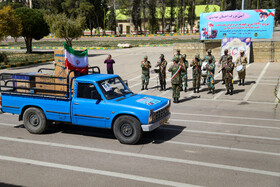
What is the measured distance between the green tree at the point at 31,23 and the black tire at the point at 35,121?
86.4ft

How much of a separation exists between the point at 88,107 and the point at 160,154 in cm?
239

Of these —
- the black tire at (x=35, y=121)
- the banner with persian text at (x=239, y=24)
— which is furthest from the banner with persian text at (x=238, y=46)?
the black tire at (x=35, y=121)

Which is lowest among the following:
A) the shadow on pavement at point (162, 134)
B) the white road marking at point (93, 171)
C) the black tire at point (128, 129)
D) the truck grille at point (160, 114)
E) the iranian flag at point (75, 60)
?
the white road marking at point (93, 171)

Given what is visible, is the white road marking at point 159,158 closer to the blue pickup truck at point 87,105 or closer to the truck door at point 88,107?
the blue pickup truck at point 87,105

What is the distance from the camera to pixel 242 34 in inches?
943

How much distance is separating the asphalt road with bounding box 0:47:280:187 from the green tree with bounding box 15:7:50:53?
24139mm

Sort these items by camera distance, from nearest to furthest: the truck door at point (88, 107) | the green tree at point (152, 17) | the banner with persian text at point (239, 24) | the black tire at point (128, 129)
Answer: the black tire at point (128, 129), the truck door at point (88, 107), the banner with persian text at point (239, 24), the green tree at point (152, 17)

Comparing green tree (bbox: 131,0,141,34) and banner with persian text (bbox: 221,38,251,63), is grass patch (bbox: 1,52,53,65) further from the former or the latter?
green tree (bbox: 131,0,141,34)

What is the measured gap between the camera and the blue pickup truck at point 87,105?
793 cm

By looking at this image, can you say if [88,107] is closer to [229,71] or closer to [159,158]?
[159,158]

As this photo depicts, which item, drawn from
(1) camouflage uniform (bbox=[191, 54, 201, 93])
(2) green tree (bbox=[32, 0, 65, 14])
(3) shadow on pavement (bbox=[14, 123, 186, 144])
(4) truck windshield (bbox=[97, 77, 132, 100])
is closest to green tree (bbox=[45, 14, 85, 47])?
(1) camouflage uniform (bbox=[191, 54, 201, 93])

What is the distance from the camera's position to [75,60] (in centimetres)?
924

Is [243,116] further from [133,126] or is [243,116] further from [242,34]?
[242,34]

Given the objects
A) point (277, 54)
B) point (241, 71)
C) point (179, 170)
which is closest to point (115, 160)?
point (179, 170)
